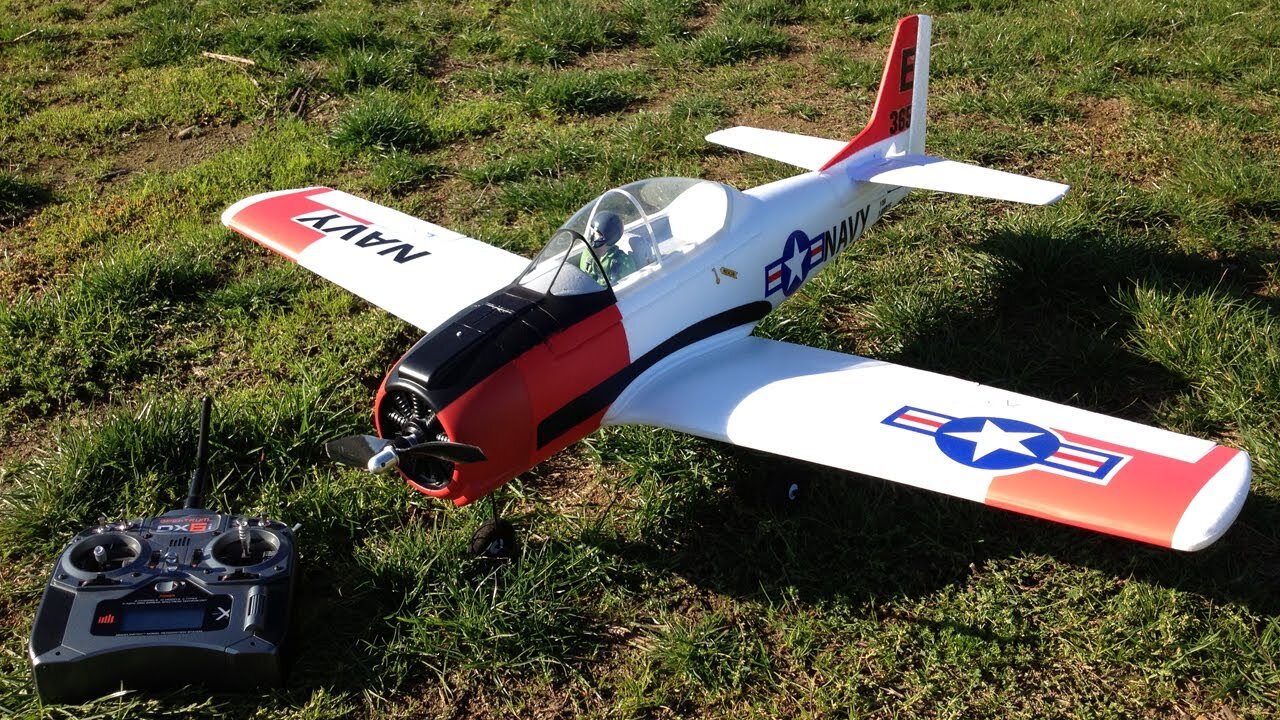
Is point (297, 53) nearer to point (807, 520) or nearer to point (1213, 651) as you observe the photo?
point (807, 520)

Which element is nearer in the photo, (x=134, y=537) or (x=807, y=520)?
(x=134, y=537)

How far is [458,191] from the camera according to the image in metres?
7.96

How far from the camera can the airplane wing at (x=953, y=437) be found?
3.87m

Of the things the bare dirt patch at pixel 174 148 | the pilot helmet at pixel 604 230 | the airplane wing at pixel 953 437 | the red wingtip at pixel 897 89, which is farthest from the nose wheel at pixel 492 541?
the bare dirt patch at pixel 174 148

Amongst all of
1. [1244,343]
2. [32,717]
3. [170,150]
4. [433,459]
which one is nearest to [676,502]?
[433,459]

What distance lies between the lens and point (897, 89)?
6.88 metres

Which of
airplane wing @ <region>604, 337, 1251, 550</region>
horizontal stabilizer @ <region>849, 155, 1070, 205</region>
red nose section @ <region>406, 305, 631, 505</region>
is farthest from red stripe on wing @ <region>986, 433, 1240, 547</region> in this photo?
horizontal stabilizer @ <region>849, 155, 1070, 205</region>

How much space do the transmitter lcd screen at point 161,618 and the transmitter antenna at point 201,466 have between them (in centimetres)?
68

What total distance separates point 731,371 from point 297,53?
7.12 meters

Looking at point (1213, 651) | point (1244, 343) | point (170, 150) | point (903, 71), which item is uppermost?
point (903, 71)

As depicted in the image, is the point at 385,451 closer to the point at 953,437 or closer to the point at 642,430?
the point at 642,430

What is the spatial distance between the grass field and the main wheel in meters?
0.08

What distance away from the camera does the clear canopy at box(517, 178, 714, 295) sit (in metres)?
4.88

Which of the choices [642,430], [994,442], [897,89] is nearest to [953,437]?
[994,442]
